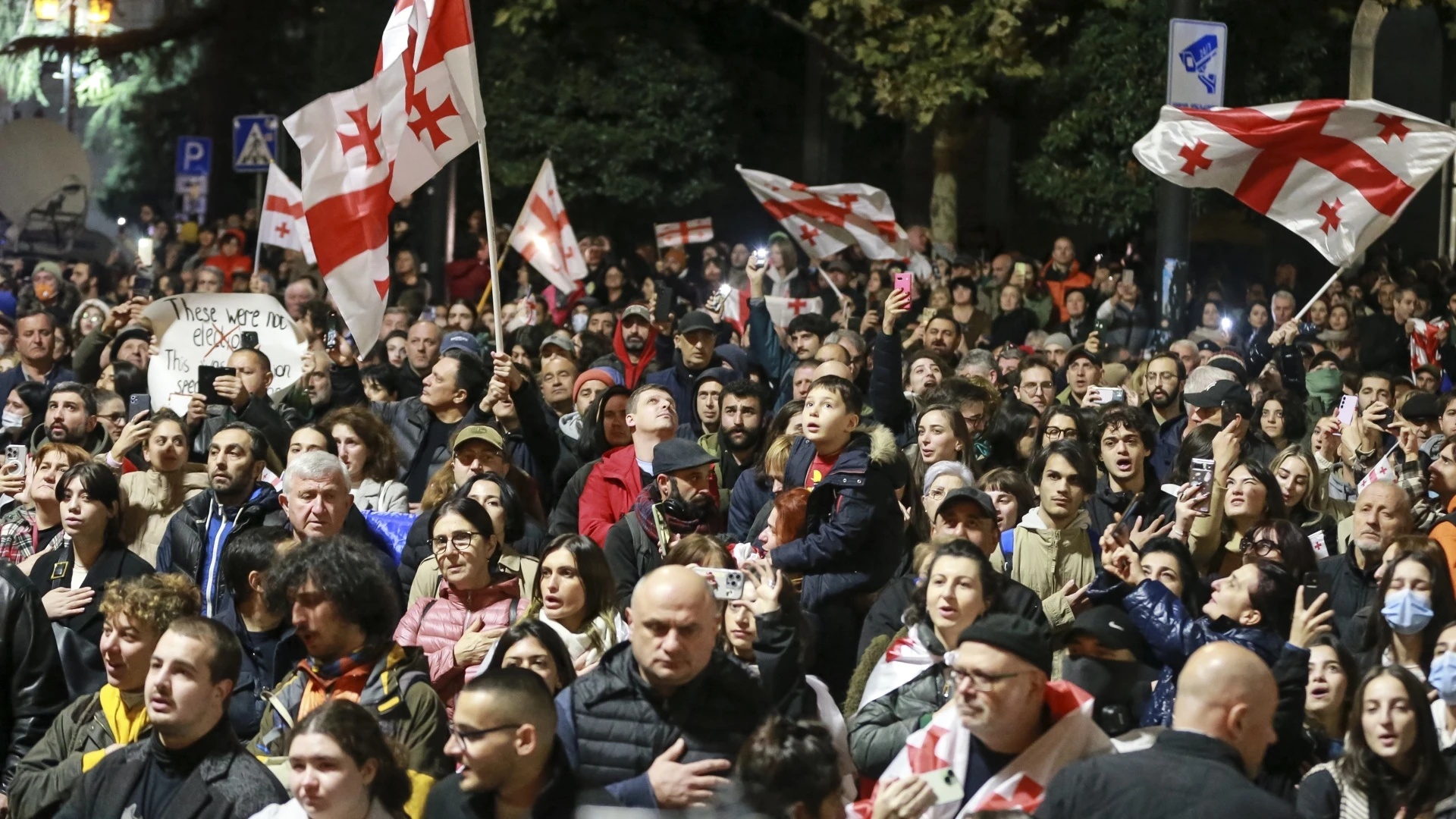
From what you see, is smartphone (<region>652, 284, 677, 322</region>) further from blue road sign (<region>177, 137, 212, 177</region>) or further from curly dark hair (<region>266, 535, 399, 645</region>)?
blue road sign (<region>177, 137, 212, 177</region>)

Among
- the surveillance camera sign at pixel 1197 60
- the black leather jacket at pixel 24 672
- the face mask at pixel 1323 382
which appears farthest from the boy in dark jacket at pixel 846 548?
the surveillance camera sign at pixel 1197 60

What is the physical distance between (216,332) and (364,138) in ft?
9.03

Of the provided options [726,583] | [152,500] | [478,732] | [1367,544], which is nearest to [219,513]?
[152,500]

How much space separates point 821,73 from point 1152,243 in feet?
19.1

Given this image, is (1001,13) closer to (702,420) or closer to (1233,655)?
(702,420)

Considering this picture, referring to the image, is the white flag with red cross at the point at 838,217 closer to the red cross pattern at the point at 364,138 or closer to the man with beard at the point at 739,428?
the red cross pattern at the point at 364,138

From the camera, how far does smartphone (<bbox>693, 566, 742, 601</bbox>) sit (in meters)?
5.96

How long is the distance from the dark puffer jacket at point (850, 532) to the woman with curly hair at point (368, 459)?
7.79 feet

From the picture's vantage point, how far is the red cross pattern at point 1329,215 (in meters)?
11.8

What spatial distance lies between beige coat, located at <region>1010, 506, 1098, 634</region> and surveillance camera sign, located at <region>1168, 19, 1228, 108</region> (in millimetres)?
5728

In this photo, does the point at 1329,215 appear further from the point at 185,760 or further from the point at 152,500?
the point at 185,760

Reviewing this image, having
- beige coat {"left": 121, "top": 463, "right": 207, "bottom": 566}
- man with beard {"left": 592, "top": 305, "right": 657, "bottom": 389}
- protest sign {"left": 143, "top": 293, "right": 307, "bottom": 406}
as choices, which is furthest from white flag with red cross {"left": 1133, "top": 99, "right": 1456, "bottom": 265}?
beige coat {"left": 121, "top": 463, "right": 207, "bottom": 566}

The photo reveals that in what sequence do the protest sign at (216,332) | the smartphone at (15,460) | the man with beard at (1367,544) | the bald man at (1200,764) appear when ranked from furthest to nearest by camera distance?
the protest sign at (216,332)
the smartphone at (15,460)
the man with beard at (1367,544)
the bald man at (1200,764)

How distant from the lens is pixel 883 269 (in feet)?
65.4
